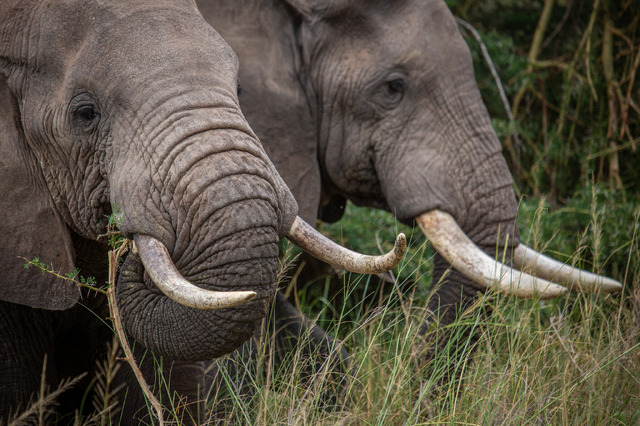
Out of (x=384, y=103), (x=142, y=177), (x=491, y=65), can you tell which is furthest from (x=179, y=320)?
(x=491, y=65)

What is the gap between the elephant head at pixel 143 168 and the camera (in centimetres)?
270

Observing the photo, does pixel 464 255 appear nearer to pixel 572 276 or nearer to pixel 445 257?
pixel 445 257

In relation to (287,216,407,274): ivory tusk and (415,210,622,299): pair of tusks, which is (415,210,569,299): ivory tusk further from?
(287,216,407,274): ivory tusk

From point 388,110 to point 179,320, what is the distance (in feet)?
6.49

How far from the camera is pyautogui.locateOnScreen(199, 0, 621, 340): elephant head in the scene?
14.2ft

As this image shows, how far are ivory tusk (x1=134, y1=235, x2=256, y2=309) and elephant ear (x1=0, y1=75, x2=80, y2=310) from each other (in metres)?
0.46

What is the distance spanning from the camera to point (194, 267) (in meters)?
2.74

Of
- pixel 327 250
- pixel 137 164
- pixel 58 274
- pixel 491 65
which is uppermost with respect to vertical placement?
pixel 137 164

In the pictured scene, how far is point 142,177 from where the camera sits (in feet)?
9.19

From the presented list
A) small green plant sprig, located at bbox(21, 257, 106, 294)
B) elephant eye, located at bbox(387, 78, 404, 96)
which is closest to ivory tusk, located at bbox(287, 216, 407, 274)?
small green plant sprig, located at bbox(21, 257, 106, 294)

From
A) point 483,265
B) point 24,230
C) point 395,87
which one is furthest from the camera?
point 395,87

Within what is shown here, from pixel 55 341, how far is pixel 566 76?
4.15 m

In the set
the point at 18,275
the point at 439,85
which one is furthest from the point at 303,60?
the point at 18,275

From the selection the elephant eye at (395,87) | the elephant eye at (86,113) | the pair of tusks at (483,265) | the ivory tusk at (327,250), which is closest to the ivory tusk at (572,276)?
the pair of tusks at (483,265)
